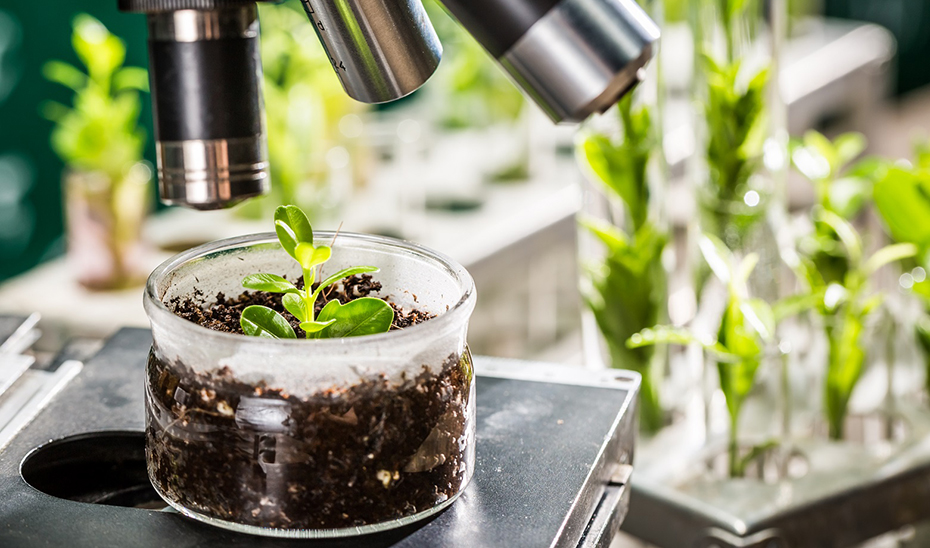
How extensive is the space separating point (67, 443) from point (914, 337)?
Result: 616 mm

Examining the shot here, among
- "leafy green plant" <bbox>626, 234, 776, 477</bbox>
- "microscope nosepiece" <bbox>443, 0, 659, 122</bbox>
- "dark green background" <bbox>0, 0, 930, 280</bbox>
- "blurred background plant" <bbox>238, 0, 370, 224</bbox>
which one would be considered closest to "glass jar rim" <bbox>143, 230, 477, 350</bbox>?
"microscope nosepiece" <bbox>443, 0, 659, 122</bbox>

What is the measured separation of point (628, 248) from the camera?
2.56ft

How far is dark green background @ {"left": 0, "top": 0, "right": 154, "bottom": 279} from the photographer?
1426 millimetres

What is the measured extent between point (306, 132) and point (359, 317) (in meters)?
0.83

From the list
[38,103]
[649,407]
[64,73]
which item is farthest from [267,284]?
[38,103]

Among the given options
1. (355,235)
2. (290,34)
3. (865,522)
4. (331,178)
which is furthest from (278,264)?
(290,34)

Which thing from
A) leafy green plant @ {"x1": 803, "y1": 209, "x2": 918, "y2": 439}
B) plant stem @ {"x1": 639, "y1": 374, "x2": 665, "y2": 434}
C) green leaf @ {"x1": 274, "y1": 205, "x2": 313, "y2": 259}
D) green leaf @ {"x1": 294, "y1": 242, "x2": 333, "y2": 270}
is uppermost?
green leaf @ {"x1": 274, "y1": 205, "x2": 313, "y2": 259}

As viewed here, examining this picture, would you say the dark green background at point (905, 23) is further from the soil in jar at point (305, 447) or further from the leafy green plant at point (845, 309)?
the soil in jar at point (305, 447)

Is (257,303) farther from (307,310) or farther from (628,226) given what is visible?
(628,226)

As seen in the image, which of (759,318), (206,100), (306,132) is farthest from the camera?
(306,132)

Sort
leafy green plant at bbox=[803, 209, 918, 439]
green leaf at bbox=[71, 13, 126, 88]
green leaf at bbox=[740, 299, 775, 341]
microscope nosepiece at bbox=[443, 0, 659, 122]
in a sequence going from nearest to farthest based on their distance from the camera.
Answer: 1. microscope nosepiece at bbox=[443, 0, 659, 122]
2. green leaf at bbox=[740, 299, 775, 341]
3. leafy green plant at bbox=[803, 209, 918, 439]
4. green leaf at bbox=[71, 13, 126, 88]

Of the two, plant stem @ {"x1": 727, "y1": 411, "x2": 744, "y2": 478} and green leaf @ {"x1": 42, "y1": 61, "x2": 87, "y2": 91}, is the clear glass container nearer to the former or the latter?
plant stem @ {"x1": 727, "y1": 411, "x2": 744, "y2": 478}

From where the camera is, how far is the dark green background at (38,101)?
4.68 feet

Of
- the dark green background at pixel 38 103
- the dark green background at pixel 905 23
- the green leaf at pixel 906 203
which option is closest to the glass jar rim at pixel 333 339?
the green leaf at pixel 906 203
